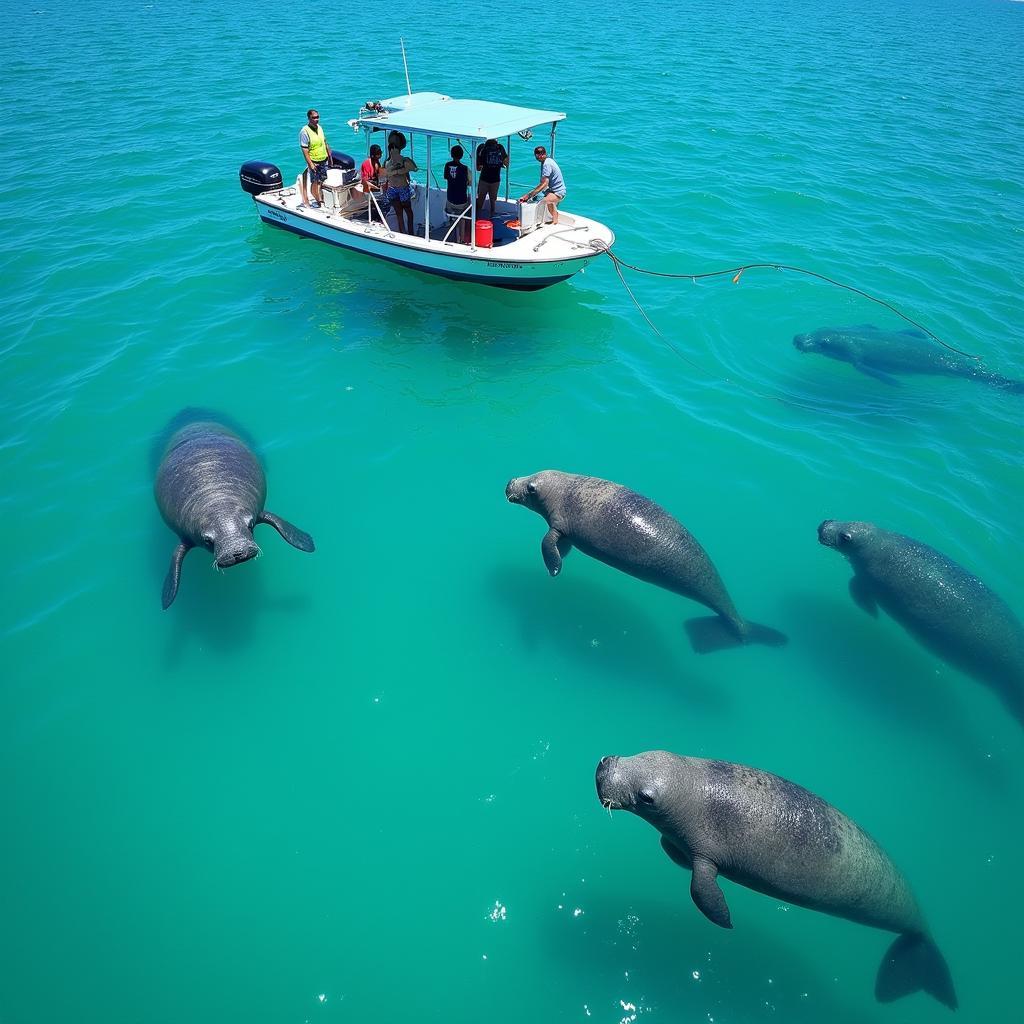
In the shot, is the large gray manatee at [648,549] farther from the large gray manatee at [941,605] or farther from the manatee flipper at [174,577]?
the manatee flipper at [174,577]

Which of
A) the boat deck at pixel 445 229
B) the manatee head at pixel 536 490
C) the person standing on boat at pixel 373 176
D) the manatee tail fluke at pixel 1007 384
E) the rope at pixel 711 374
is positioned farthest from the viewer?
the person standing on boat at pixel 373 176

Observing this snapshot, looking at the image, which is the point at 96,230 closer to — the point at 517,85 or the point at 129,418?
the point at 129,418

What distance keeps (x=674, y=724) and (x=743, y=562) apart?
3.00 meters

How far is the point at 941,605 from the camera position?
8695 millimetres

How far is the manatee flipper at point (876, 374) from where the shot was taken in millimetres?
14297

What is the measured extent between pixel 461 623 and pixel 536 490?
218 centimetres

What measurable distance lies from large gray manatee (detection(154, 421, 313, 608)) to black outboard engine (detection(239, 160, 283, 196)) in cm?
1047

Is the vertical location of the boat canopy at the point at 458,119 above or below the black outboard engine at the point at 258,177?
above

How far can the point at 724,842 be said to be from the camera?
639 centimetres

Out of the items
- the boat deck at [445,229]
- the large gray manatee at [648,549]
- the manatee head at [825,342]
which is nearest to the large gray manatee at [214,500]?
the large gray manatee at [648,549]

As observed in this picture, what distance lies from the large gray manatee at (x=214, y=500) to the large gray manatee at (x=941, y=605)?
25.2 ft

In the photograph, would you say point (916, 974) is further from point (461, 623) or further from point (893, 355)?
point (893, 355)

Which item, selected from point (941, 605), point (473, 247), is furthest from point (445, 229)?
point (941, 605)

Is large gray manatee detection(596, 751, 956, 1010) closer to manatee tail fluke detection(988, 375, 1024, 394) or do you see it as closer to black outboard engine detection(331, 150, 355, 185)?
manatee tail fluke detection(988, 375, 1024, 394)
